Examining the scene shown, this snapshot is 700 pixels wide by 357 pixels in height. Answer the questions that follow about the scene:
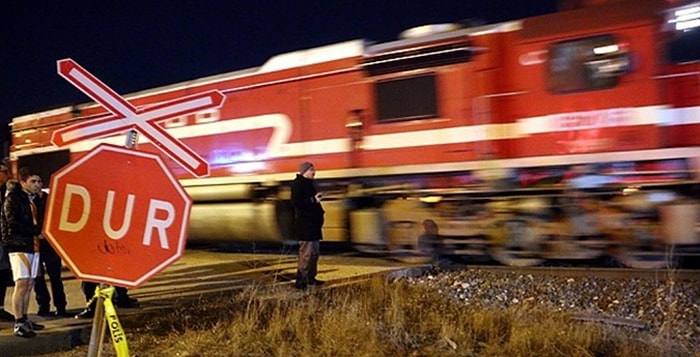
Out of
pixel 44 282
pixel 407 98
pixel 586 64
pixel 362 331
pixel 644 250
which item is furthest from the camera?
pixel 407 98

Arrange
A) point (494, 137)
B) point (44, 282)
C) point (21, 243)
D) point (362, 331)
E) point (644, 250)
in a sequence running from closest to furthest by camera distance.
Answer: point (362, 331)
point (21, 243)
point (44, 282)
point (644, 250)
point (494, 137)

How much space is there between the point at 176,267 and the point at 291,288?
3.68 meters

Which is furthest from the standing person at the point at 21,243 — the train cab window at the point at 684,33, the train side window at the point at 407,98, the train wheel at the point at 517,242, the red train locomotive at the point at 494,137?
the train cab window at the point at 684,33

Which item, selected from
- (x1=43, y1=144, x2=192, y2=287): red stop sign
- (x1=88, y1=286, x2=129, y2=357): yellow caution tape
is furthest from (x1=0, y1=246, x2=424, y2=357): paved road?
(x1=43, y1=144, x2=192, y2=287): red stop sign

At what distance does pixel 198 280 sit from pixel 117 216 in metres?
6.18

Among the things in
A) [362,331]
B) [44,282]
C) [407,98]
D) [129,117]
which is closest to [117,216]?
[129,117]

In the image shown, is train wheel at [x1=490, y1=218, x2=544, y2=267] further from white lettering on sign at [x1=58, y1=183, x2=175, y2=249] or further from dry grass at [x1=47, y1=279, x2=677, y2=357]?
white lettering on sign at [x1=58, y1=183, x2=175, y2=249]

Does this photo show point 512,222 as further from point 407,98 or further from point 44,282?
point 44,282

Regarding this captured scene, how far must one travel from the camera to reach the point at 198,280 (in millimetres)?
9836

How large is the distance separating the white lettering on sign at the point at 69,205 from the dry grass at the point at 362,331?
2335 millimetres

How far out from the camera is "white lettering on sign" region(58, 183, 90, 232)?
3.73 meters

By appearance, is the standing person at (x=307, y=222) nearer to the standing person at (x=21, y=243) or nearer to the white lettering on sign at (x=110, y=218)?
the standing person at (x=21, y=243)

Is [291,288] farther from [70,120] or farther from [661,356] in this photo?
[70,120]

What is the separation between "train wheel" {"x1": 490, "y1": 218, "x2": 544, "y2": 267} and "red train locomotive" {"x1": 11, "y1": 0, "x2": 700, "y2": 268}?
0.07 feet
